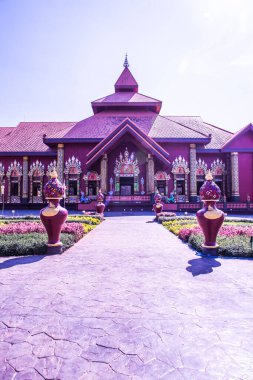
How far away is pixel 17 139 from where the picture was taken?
28.0 m

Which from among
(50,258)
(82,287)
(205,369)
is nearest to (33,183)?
(50,258)

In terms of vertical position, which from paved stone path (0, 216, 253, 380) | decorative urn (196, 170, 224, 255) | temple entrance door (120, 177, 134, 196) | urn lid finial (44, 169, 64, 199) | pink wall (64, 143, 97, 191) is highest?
pink wall (64, 143, 97, 191)

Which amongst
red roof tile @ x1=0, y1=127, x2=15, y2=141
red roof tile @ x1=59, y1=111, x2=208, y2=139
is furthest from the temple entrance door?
red roof tile @ x1=0, y1=127, x2=15, y2=141

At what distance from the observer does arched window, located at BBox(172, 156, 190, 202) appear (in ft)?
81.5

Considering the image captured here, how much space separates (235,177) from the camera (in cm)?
2452

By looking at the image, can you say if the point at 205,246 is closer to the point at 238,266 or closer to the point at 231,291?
the point at 238,266

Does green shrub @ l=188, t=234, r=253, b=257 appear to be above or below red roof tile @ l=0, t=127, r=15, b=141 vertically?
below

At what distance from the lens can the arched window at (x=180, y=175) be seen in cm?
2485

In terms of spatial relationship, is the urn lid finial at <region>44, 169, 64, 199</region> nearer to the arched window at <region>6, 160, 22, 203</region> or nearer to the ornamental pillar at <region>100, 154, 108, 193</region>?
the ornamental pillar at <region>100, 154, 108, 193</region>

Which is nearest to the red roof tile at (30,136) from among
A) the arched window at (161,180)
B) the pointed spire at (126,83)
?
the pointed spire at (126,83)

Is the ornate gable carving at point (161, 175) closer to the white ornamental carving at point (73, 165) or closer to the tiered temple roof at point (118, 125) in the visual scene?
the tiered temple roof at point (118, 125)

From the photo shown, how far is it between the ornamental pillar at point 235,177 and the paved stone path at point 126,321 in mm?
21273

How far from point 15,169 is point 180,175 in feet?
57.1

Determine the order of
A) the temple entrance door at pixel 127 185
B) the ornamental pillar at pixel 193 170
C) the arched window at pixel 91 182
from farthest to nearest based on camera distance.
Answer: the arched window at pixel 91 182 < the ornamental pillar at pixel 193 170 < the temple entrance door at pixel 127 185
